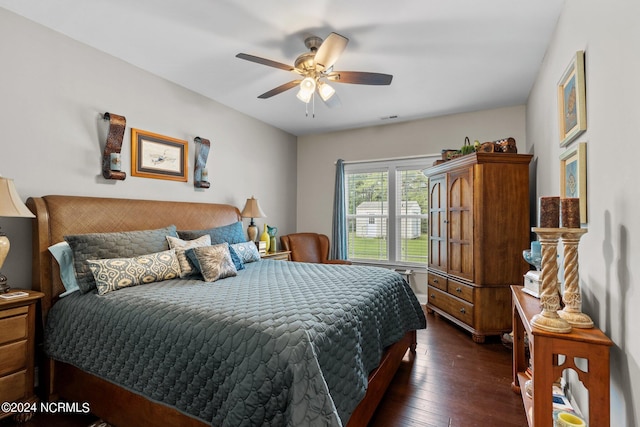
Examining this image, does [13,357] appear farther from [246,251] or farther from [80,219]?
[246,251]

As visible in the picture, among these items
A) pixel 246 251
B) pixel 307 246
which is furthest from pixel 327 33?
pixel 307 246

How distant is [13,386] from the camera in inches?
73.4

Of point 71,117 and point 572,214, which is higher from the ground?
point 71,117

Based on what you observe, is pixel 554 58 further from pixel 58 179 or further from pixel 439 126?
pixel 58 179

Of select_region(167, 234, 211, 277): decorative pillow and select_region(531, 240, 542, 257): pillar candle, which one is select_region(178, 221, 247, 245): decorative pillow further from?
select_region(531, 240, 542, 257): pillar candle

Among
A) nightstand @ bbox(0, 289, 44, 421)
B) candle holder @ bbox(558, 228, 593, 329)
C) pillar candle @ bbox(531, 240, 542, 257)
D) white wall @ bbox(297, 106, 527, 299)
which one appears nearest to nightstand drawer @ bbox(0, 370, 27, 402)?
nightstand @ bbox(0, 289, 44, 421)

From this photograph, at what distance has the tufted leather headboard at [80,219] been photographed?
7.04ft

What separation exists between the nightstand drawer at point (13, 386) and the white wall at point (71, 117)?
24.6 inches

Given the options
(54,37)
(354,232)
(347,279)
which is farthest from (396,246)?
(54,37)

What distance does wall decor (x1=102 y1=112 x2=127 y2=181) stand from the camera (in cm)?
263

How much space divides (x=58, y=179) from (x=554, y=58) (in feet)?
12.8

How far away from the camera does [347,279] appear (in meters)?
2.36

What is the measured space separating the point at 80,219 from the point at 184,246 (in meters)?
0.77

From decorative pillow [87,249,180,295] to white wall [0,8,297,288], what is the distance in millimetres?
682
